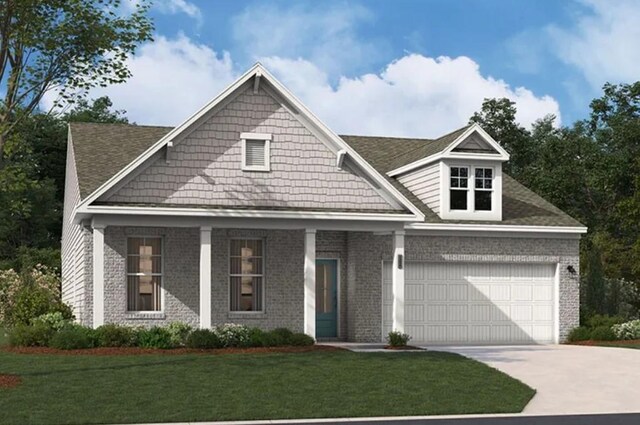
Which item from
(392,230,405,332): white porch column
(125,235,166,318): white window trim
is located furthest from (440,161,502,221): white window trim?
(125,235,166,318): white window trim

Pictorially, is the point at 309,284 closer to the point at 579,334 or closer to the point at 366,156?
the point at 579,334

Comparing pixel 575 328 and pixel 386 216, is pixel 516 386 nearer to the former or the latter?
pixel 386 216

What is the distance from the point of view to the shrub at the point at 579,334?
30.5 meters

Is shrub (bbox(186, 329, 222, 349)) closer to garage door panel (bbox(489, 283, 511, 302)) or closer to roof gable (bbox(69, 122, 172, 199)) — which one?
roof gable (bbox(69, 122, 172, 199))

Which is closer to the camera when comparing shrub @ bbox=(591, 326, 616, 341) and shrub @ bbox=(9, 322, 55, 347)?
shrub @ bbox=(9, 322, 55, 347)

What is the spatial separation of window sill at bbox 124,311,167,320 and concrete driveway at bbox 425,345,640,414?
7.80 m

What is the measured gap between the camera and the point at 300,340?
81.9 feet

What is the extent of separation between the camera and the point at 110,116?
69.0 meters

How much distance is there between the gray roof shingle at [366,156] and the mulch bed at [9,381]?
29.3 ft

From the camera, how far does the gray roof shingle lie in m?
29.3

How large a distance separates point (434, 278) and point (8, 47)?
14169 mm

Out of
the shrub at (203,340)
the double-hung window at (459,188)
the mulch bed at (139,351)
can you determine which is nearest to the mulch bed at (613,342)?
the double-hung window at (459,188)

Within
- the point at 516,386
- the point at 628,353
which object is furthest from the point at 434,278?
the point at 516,386

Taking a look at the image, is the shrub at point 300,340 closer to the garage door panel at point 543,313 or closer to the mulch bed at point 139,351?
the mulch bed at point 139,351
